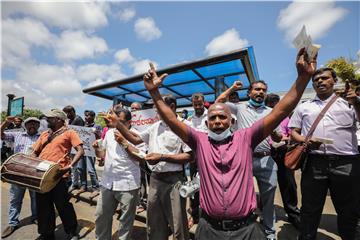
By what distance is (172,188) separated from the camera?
110 inches

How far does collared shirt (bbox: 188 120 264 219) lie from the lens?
66.2 inches

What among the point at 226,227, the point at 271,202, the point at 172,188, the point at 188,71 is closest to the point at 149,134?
the point at 172,188

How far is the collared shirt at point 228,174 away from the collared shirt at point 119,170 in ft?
5.13

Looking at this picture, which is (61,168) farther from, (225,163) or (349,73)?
(349,73)

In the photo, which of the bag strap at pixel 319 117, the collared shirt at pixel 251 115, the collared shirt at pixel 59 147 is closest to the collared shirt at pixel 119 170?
the collared shirt at pixel 59 147

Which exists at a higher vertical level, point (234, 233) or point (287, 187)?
point (234, 233)

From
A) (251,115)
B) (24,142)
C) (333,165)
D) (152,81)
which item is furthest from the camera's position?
(24,142)

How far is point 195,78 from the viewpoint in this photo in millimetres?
7133

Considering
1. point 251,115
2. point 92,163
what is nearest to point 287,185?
point 251,115

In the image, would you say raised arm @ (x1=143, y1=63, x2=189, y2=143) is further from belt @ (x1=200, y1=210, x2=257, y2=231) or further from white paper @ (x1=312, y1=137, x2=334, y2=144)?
white paper @ (x1=312, y1=137, x2=334, y2=144)

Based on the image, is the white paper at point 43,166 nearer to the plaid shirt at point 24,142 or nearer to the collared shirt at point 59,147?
the collared shirt at point 59,147

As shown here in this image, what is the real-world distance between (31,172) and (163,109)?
2.73m

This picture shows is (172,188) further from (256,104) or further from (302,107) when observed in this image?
(302,107)

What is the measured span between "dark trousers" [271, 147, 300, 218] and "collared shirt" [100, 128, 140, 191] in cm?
226
